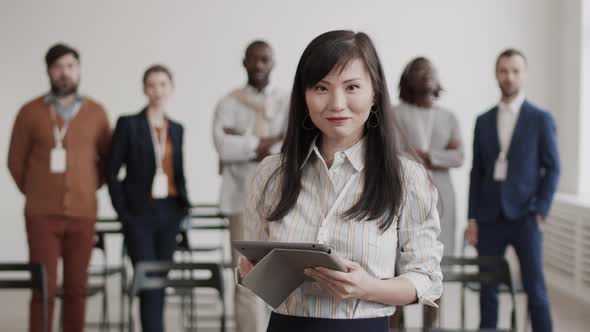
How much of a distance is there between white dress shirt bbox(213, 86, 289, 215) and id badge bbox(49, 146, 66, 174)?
88cm

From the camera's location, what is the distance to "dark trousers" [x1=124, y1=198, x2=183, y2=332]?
4.28m

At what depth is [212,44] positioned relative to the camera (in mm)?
7457

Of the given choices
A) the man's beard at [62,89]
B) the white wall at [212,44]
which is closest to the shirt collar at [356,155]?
the man's beard at [62,89]

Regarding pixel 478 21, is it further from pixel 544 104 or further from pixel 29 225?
pixel 29 225

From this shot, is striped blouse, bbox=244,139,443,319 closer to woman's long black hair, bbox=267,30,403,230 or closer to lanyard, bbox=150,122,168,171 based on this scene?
woman's long black hair, bbox=267,30,403,230

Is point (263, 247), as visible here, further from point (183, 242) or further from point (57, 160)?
point (183, 242)

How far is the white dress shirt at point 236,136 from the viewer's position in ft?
14.5

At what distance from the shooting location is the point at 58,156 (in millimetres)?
4316

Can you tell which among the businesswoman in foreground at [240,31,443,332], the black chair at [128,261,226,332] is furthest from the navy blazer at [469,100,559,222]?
the businesswoman in foreground at [240,31,443,332]

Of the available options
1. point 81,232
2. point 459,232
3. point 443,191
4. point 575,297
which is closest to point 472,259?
point 443,191

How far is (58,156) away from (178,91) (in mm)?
3183

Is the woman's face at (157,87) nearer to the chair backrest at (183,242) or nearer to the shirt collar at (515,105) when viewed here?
the chair backrest at (183,242)

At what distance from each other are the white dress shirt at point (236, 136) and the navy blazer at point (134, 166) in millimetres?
267

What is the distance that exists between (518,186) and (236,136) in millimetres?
1654
